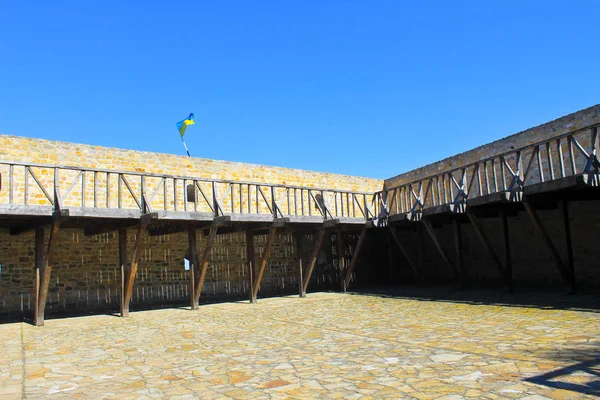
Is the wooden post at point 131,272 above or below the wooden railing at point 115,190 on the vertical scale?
below

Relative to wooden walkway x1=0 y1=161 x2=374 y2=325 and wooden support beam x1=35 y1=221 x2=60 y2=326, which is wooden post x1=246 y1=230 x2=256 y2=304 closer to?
wooden walkway x1=0 y1=161 x2=374 y2=325

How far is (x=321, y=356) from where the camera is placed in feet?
18.9

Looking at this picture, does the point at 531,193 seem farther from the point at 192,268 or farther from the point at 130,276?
the point at 130,276

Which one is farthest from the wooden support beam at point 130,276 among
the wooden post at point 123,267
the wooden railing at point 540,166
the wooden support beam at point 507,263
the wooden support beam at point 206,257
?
the wooden support beam at point 507,263

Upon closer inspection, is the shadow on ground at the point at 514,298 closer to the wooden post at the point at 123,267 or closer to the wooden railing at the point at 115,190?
the wooden railing at the point at 115,190

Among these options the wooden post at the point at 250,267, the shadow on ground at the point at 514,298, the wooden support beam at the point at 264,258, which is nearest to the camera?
the shadow on ground at the point at 514,298

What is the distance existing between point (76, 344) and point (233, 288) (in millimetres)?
8533

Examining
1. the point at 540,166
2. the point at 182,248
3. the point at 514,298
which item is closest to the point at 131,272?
the point at 182,248

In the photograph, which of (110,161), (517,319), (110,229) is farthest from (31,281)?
(517,319)

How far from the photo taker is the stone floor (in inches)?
169

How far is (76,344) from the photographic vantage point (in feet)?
24.1

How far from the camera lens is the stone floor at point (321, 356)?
14.1 feet

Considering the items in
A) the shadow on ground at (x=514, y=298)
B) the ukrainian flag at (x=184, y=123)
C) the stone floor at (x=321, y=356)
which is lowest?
the stone floor at (x=321, y=356)

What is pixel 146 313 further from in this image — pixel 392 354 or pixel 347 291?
pixel 392 354
